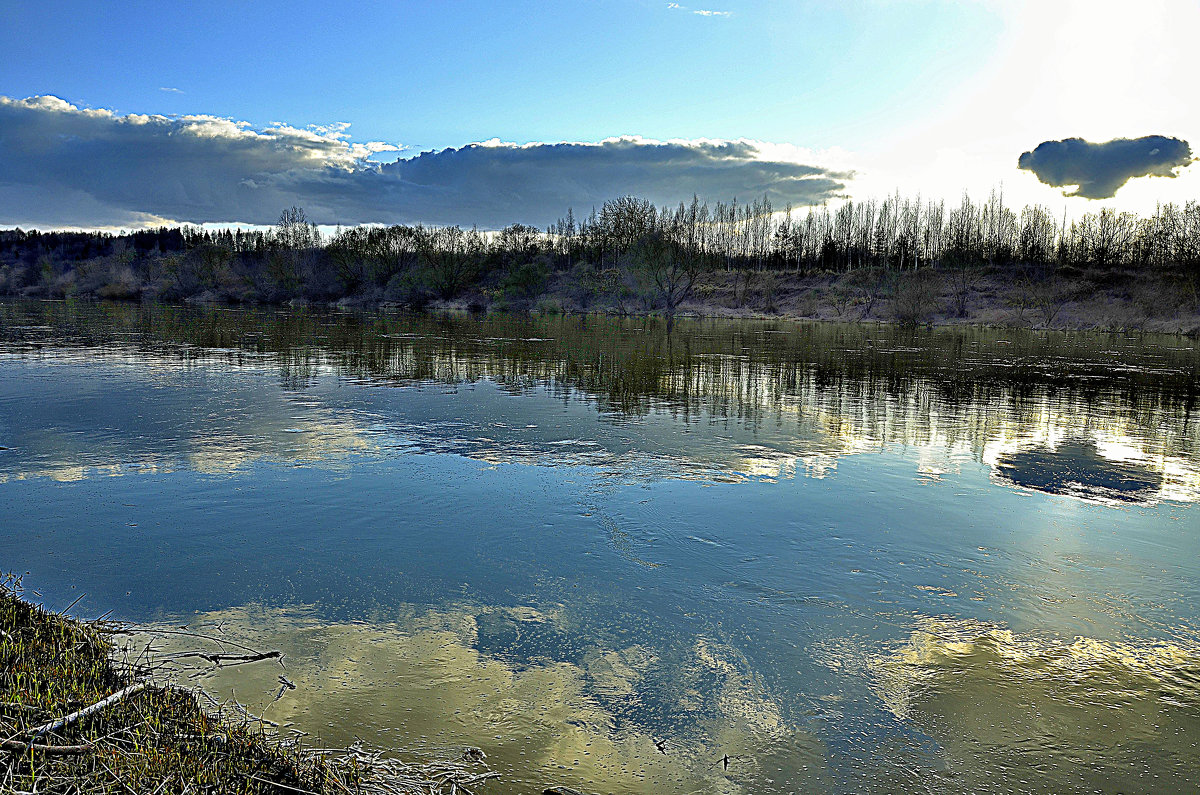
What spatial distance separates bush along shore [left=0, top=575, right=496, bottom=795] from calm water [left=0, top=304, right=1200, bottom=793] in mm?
260

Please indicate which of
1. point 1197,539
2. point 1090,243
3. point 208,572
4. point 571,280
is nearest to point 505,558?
point 208,572

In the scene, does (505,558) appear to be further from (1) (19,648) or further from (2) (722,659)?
(1) (19,648)

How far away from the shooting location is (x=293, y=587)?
18.7 ft

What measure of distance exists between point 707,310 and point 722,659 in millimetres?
84517

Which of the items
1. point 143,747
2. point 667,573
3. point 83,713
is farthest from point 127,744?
point 667,573

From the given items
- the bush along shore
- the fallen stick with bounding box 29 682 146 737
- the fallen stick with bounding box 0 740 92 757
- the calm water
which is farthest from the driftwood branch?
the fallen stick with bounding box 0 740 92 757

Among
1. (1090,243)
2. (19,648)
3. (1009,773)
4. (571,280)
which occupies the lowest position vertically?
(1009,773)

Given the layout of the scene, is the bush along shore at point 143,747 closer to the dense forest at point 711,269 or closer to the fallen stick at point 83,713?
the fallen stick at point 83,713

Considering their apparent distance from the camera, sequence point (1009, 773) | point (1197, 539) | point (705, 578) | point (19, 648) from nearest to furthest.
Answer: point (1009, 773) → point (19, 648) → point (705, 578) → point (1197, 539)

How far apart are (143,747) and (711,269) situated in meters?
83.5

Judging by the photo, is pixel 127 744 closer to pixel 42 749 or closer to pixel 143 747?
pixel 143 747

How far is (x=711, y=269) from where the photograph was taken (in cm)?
8406

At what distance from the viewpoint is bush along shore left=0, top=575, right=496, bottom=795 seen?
302cm

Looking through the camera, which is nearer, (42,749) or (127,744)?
(42,749)
